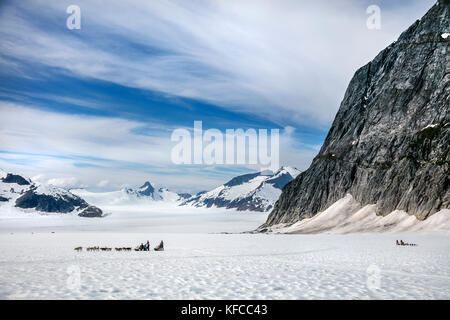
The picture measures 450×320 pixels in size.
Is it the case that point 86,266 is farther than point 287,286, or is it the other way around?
point 86,266

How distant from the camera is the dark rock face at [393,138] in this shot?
115 m

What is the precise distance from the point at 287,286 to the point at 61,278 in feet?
48.5

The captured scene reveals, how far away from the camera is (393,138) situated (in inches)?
5266

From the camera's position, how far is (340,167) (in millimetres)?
151875

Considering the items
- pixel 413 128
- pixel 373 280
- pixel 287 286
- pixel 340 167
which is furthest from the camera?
pixel 340 167

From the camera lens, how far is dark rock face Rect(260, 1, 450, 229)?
11512 cm

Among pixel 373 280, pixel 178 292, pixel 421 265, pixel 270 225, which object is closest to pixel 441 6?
pixel 270 225

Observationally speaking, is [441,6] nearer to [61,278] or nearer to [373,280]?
[373,280]

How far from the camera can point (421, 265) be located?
100 feet

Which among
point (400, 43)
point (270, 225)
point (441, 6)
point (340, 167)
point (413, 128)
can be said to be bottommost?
point (270, 225)

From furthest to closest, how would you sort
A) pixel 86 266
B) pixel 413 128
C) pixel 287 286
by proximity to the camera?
1. pixel 413 128
2. pixel 86 266
3. pixel 287 286
